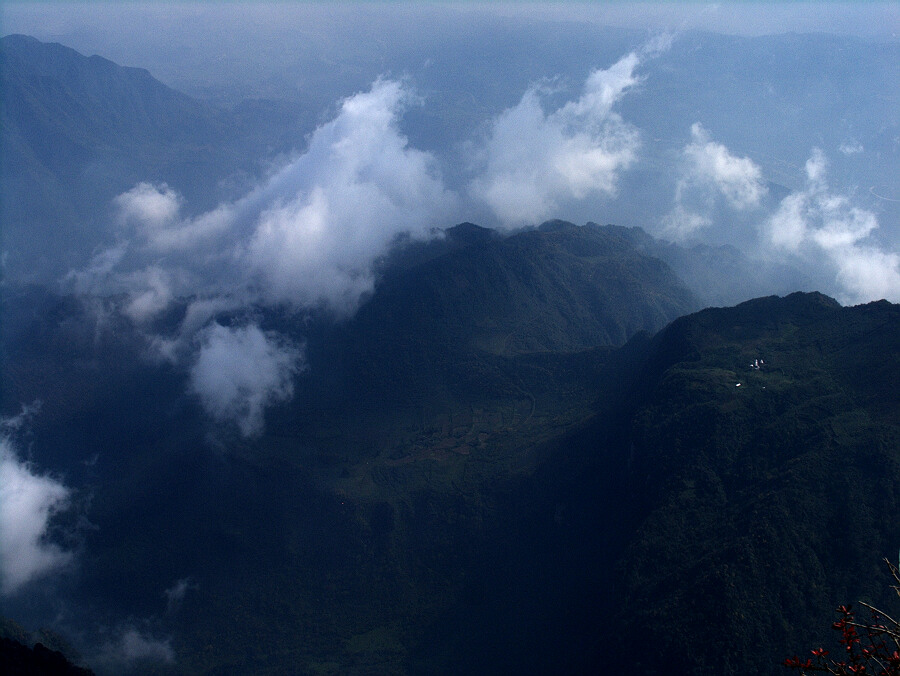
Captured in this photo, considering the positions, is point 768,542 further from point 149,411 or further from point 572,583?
point 149,411

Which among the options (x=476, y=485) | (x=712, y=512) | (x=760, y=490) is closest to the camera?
(x=760, y=490)

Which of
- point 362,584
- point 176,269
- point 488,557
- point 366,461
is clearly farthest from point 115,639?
point 176,269

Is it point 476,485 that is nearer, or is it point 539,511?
point 539,511

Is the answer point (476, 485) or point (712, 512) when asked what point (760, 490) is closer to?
point (712, 512)

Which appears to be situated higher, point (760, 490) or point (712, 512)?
point (760, 490)

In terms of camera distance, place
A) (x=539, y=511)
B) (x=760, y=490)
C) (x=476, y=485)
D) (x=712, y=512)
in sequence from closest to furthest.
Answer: (x=760, y=490)
(x=712, y=512)
(x=539, y=511)
(x=476, y=485)

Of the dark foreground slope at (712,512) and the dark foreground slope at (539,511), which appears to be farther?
the dark foreground slope at (539,511)

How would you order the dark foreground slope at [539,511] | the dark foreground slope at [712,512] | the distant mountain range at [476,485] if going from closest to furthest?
the dark foreground slope at [712,512]
the dark foreground slope at [539,511]
the distant mountain range at [476,485]

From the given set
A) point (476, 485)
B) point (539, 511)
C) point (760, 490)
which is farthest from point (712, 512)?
point (476, 485)
